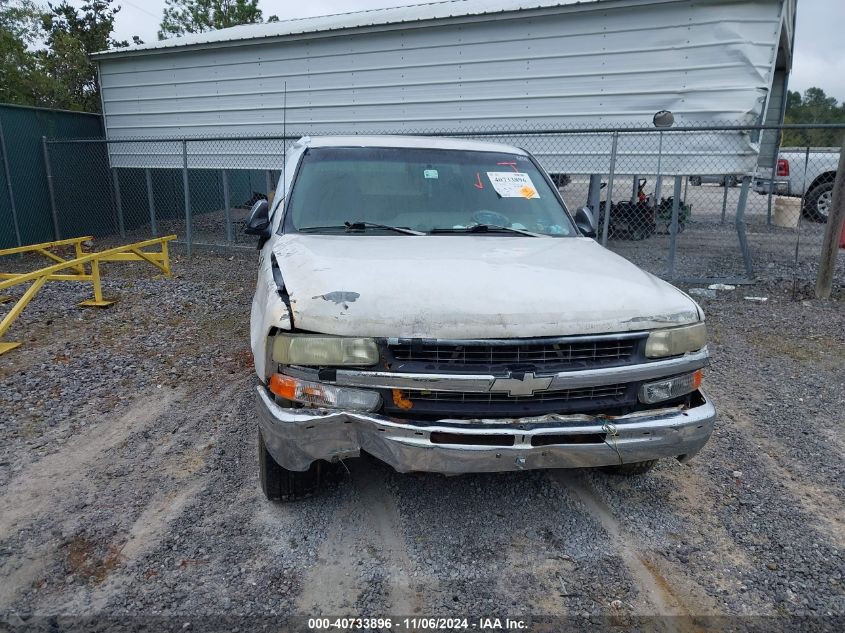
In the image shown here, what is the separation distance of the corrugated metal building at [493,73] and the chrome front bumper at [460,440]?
20.4ft

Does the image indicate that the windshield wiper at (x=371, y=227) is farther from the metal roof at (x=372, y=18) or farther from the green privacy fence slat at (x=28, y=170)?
the green privacy fence slat at (x=28, y=170)

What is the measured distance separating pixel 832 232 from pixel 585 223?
452cm

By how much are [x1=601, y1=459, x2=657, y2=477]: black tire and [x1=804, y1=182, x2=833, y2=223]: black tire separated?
37.4 feet

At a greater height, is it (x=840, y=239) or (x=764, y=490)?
(x=840, y=239)

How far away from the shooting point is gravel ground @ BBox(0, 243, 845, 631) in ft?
7.73

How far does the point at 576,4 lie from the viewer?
7598 millimetres

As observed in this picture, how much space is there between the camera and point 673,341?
2611 millimetres

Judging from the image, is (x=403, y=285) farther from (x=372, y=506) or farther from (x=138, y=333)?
(x=138, y=333)

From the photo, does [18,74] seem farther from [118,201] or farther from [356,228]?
A: [356,228]

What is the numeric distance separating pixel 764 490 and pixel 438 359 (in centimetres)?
214

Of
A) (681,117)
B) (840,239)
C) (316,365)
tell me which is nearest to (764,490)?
(316,365)

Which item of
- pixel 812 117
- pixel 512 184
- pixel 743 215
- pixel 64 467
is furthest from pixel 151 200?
pixel 812 117

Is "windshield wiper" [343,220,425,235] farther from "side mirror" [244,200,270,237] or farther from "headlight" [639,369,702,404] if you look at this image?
"headlight" [639,369,702,404]

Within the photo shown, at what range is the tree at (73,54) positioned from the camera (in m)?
16.3
